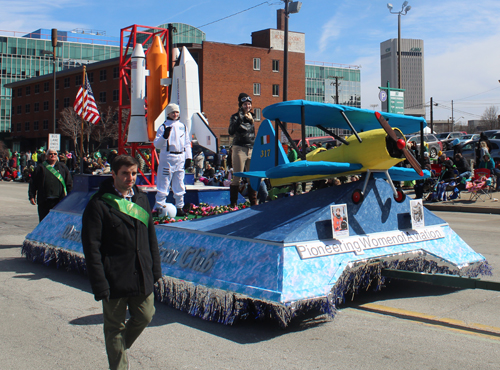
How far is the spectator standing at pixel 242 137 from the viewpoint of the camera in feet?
28.8

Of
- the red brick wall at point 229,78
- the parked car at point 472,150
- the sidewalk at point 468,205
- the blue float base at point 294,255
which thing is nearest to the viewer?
the blue float base at point 294,255

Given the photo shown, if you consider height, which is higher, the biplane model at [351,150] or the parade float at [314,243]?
the biplane model at [351,150]

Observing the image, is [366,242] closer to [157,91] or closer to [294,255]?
[294,255]

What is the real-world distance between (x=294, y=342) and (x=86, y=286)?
3483mm

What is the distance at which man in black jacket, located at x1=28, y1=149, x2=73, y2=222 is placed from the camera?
30.1 feet

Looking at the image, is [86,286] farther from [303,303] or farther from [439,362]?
[439,362]

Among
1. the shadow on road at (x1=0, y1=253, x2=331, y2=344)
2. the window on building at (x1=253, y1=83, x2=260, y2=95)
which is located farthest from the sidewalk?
the window on building at (x1=253, y1=83, x2=260, y2=95)

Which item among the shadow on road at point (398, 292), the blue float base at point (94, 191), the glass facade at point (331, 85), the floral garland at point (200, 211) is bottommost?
the shadow on road at point (398, 292)

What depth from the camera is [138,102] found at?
1292 cm

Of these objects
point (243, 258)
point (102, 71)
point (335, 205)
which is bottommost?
point (243, 258)

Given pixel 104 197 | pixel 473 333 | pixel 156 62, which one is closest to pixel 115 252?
pixel 104 197

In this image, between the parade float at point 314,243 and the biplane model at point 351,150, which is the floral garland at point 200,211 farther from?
the parade float at point 314,243

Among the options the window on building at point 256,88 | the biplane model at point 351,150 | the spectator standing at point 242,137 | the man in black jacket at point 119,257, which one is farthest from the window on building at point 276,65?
the man in black jacket at point 119,257

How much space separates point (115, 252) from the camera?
3.58 metres
